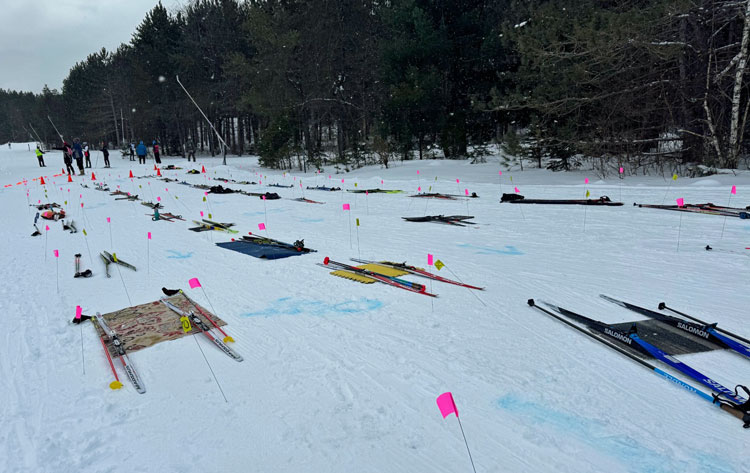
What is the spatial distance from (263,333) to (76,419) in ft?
6.08

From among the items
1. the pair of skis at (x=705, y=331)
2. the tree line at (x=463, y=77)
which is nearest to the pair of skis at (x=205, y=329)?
the pair of skis at (x=705, y=331)

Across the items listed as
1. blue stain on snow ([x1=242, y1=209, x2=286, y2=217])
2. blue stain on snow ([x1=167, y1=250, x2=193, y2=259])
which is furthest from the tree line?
blue stain on snow ([x1=167, y1=250, x2=193, y2=259])

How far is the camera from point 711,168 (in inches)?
543

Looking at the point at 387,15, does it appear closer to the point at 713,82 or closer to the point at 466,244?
the point at 713,82

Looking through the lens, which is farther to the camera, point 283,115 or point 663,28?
point 283,115

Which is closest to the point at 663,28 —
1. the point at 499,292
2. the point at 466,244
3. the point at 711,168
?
the point at 711,168

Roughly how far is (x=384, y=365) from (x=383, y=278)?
245 centimetres

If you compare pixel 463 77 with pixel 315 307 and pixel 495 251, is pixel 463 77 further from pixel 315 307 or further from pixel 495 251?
pixel 315 307

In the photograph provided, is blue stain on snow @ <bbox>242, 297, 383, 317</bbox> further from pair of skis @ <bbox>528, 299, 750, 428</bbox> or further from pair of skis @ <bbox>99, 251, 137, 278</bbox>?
pair of skis @ <bbox>99, 251, 137, 278</bbox>

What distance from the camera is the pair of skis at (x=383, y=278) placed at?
19.5 ft

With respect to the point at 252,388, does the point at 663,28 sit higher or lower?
higher

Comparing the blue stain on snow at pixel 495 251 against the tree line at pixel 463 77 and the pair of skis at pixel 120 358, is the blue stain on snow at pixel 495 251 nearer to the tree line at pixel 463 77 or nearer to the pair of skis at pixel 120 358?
the pair of skis at pixel 120 358

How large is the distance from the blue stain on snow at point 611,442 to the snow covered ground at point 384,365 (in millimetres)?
13

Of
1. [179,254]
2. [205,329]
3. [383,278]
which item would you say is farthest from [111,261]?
[383,278]
